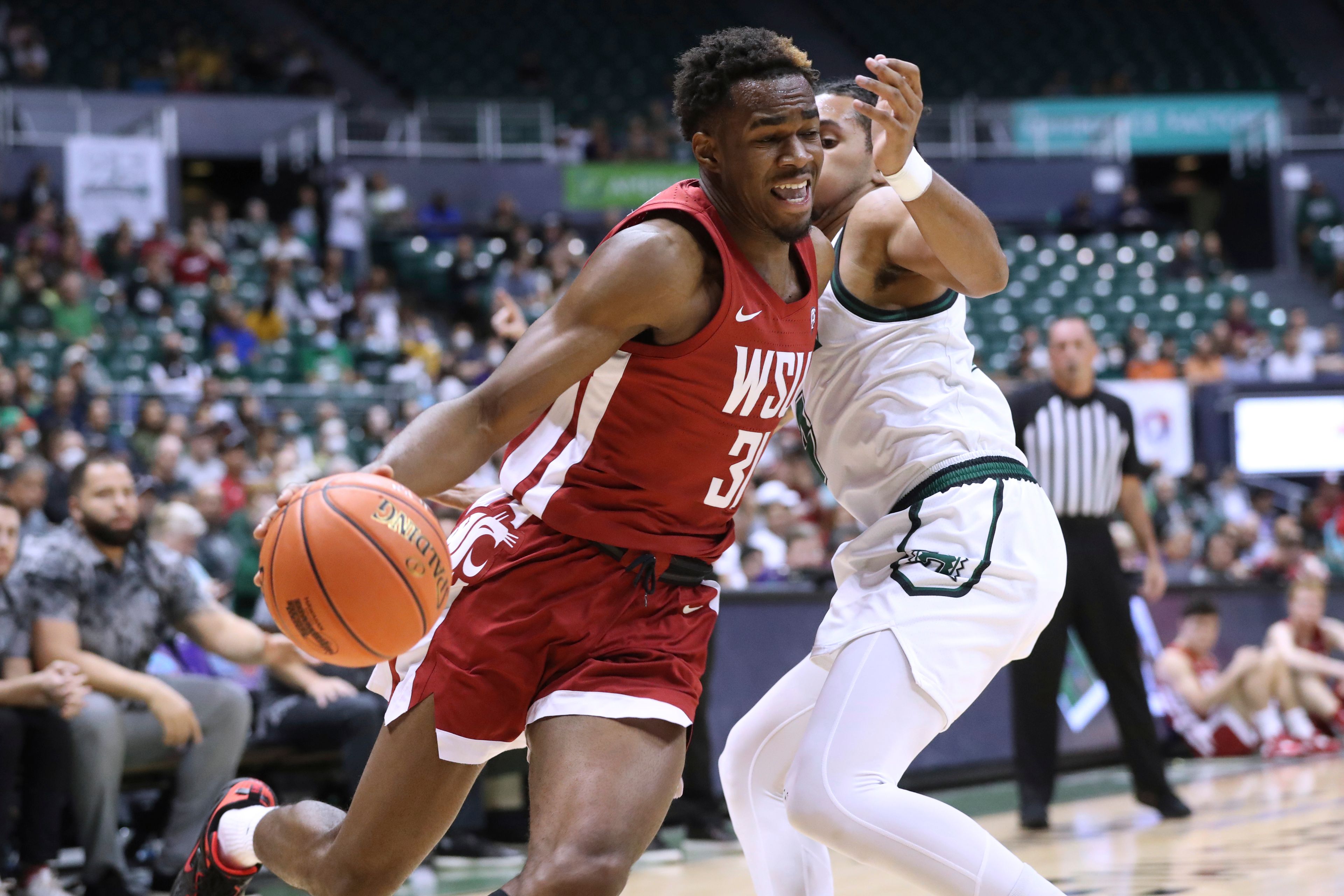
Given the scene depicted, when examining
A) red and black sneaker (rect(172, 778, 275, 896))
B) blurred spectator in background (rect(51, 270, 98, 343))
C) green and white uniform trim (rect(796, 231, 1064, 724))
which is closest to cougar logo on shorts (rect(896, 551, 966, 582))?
green and white uniform trim (rect(796, 231, 1064, 724))

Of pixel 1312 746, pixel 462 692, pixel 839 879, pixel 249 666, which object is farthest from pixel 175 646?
pixel 1312 746

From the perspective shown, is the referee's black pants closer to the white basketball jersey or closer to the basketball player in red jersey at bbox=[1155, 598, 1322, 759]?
the basketball player in red jersey at bbox=[1155, 598, 1322, 759]

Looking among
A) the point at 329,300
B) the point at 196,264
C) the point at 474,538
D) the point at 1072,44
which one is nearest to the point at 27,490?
the point at 474,538

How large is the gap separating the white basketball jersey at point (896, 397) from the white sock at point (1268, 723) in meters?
6.83

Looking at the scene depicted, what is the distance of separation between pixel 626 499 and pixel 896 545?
0.61 metres

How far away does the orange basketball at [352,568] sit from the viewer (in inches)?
102

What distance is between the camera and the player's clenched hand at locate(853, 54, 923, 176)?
2.85 m

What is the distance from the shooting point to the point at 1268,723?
364 inches

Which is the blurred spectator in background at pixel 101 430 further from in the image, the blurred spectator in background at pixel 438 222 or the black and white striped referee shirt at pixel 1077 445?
the blurred spectator in background at pixel 438 222

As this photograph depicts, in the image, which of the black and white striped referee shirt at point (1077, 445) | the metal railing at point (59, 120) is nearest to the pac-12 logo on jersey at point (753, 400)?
the black and white striped referee shirt at point (1077, 445)

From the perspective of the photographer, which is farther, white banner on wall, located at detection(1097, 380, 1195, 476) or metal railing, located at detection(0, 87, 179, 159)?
metal railing, located at detection(0, 87, 179, 159)

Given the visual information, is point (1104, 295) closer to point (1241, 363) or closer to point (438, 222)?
point (1241, 363)

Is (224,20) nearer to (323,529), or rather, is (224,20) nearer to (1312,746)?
(1312,746)

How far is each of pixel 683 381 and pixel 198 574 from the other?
14.1 ft
